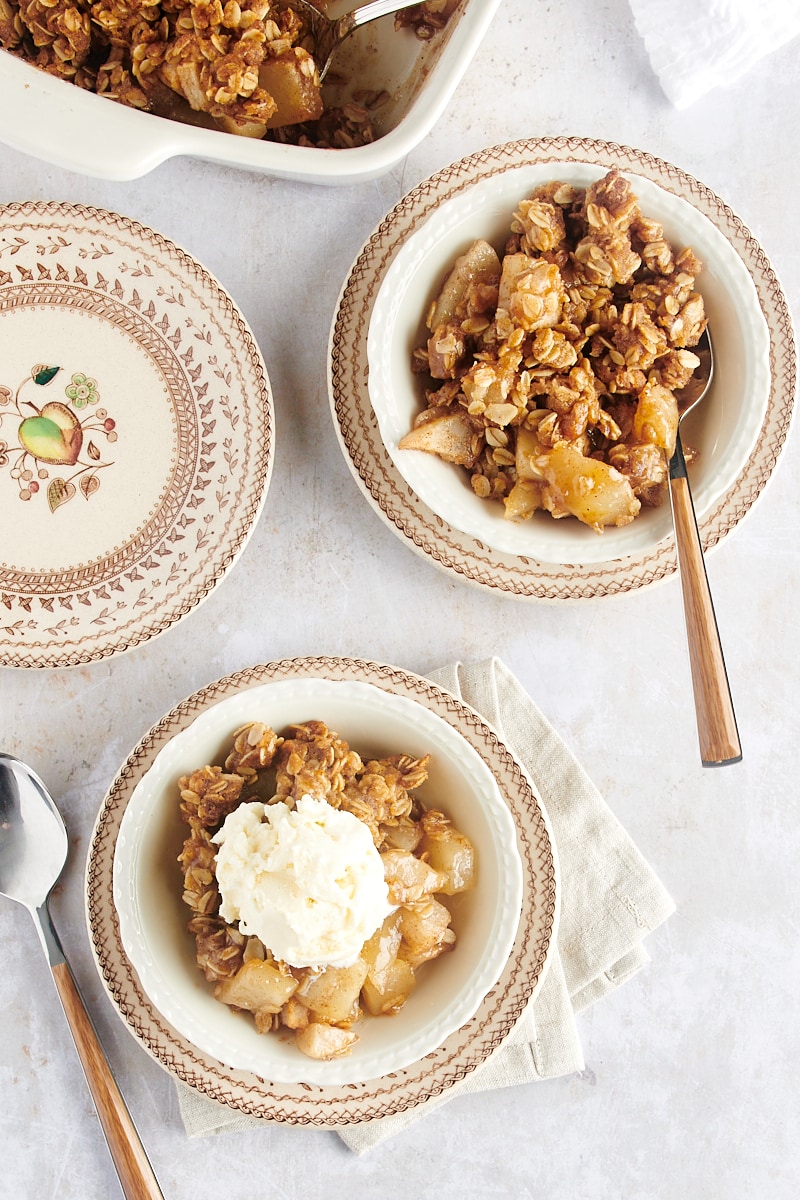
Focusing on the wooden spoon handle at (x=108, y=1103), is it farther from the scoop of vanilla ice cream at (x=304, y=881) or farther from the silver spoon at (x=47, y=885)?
the scoop of vanilla ice cream at (x=304, y=881)

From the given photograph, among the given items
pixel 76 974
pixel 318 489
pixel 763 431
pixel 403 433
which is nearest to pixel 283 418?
pixel 318 489

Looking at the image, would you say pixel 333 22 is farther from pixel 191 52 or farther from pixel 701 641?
pixel 701 641

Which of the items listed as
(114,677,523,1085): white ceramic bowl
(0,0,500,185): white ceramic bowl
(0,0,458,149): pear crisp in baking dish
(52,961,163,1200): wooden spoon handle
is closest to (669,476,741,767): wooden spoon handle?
(114,677,523,1085): white ceramic bowl

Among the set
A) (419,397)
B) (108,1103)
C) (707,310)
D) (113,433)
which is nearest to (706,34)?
(707,310)

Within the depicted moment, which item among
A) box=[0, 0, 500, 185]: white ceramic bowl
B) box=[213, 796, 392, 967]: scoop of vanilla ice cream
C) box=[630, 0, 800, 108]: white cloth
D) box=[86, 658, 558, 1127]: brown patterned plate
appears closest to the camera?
box=[0, 0, 500, 185]: white ceramic bowl

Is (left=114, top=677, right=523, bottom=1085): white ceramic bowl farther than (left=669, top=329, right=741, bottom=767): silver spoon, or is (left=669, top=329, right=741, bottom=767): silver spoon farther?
(left=114, top=677, right=523, bottom=1085): white ceramic bowl

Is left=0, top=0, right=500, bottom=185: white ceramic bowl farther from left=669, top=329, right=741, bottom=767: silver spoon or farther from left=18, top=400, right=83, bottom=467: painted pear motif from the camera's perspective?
left=669, top=329, right=741, bottom=767: silver spoon

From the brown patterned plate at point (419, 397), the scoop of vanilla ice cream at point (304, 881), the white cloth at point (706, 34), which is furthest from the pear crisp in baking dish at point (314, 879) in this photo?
the white cloth at point (706, 34)

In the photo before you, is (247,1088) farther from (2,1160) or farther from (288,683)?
(288,683)
